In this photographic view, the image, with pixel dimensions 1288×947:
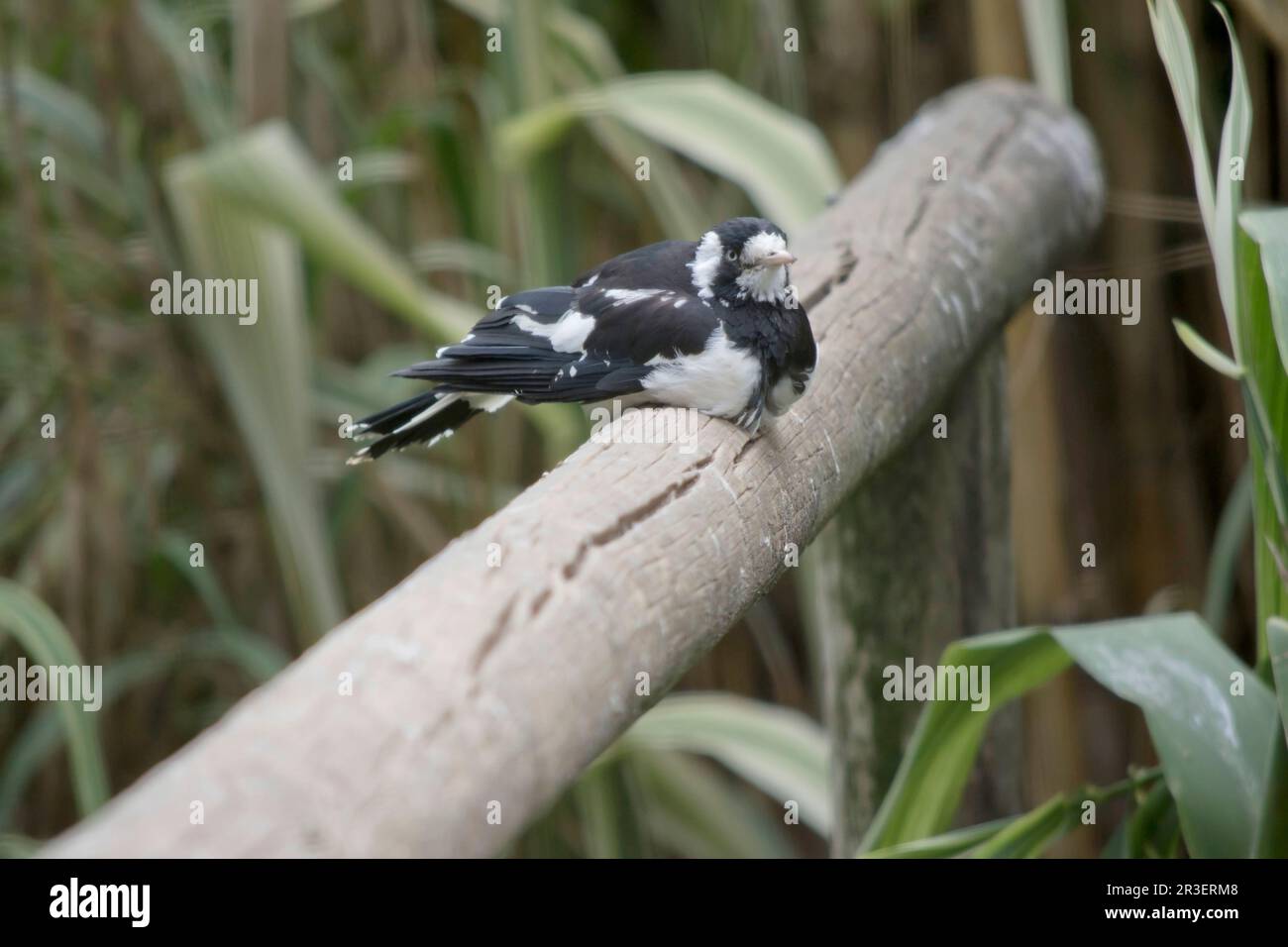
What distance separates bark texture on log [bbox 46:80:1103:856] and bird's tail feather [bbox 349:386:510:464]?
24 cm

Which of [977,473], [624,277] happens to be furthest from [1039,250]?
[624,277]

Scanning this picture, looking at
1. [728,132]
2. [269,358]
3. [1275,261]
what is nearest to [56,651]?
[269,358]

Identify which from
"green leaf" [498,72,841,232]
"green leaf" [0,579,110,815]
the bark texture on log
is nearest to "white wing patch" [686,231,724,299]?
the bark texture on log

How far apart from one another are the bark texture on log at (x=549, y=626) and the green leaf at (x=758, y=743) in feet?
1.84

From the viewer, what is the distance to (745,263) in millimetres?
1118

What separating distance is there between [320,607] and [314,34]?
1.04 m

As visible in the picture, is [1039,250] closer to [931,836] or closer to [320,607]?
[931,836]

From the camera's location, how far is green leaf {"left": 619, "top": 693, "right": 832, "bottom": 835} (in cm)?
164

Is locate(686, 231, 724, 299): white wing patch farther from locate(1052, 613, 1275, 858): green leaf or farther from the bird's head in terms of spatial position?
locate(1052, 613, 1275, 858): green leaf

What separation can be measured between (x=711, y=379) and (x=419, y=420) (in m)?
0.28

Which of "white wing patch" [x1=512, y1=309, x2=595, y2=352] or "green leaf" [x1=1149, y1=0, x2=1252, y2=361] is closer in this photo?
"green leaf" [x1=1149, y1=0, x2=1252, y2=361]

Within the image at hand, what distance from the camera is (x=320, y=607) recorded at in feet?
5.29

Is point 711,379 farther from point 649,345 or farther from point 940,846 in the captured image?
point 940,846

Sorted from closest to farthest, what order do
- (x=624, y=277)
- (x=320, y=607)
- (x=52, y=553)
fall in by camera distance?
(x=624, y=277)
(x=320, y=607)
(x=52, y=553)
